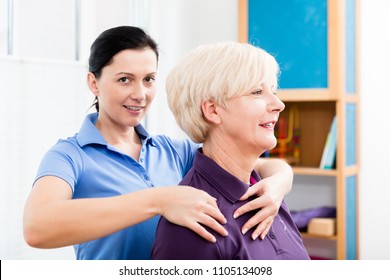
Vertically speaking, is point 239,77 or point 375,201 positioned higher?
point 239,77

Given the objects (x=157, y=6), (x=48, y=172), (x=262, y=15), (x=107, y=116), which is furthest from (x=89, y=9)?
(x=48, y=172)

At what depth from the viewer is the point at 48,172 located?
1389 mm

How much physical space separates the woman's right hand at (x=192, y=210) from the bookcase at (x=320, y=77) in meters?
2.06

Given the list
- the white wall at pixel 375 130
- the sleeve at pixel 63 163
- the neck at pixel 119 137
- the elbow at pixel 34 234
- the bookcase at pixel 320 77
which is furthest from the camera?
the white wall at pixel 375 130

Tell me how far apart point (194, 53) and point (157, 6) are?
2290mm

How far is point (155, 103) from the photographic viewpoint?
137 inches

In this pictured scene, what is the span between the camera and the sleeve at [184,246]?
46.2 inches

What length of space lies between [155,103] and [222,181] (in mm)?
2244

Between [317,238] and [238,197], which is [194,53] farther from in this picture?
[317,238]

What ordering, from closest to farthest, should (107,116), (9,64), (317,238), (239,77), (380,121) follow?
(239,77) < (107,116) < (9,64) < (380,121) < (317,238)

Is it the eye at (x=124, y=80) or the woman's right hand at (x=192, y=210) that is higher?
the eye at (x=124, y=80)

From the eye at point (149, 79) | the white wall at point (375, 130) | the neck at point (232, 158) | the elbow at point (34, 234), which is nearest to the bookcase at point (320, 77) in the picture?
the white wall at point (375, 130)

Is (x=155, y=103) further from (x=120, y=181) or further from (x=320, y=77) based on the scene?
(x=120, y=181)

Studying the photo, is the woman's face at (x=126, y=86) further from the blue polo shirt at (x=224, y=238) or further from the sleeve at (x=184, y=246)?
the sleeve at (x=184, y=246)
